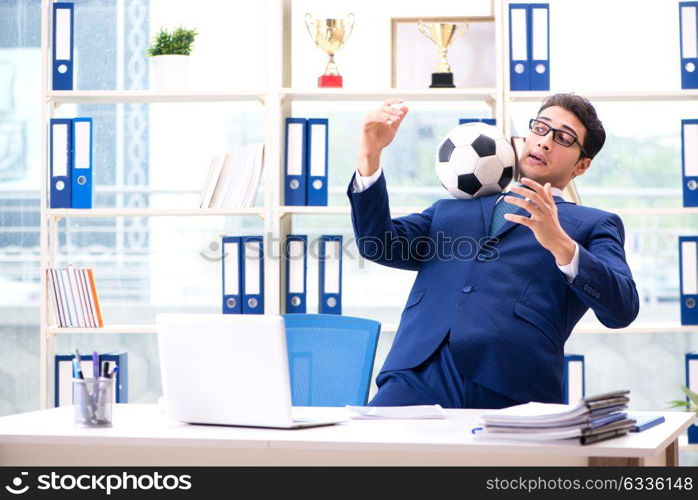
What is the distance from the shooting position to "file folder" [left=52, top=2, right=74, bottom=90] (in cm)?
340

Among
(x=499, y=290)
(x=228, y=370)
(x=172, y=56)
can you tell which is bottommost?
(x=228, y=370)

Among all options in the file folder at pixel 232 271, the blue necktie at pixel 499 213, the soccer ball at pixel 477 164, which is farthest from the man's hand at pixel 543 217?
the file folder at pixel 232 271

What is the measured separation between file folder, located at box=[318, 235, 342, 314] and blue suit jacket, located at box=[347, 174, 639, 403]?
2.87 feet

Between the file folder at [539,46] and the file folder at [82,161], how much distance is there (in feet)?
5.19

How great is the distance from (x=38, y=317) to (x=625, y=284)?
258 cm

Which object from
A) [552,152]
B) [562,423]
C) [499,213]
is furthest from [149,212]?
[562,423]

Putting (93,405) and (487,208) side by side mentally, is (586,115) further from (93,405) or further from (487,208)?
(93,405)

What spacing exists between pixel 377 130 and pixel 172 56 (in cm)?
143

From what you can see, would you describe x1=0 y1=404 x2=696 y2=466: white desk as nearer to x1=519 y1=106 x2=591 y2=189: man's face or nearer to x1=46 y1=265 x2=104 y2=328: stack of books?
x1=519 y1=106 x2=591 y2=189: man's face

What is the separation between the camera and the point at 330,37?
3.42m

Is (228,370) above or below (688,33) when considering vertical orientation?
below

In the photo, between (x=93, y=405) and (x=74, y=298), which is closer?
(x=93, y=405)

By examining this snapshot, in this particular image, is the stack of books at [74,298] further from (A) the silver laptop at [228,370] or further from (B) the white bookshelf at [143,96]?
(A) the silver laptop at [228,370]
